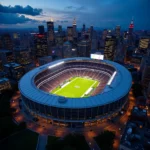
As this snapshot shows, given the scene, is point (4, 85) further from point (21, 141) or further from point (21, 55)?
point (21, 55)

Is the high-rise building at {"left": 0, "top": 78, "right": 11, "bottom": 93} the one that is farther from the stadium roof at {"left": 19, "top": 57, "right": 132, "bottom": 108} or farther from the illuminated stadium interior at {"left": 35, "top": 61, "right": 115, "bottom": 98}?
the stadium roof at {"left": 19, "top": 57, "right": 132, "bottom": 108}

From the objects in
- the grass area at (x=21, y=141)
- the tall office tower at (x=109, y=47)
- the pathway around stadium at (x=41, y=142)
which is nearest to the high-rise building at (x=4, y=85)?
the grass area at (x=21, y=141)

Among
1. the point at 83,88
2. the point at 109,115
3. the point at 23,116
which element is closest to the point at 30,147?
the point at 23,116

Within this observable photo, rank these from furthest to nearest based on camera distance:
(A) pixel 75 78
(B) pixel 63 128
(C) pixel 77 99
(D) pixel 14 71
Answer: (D) pixel 14 71, (A) pixel 75 78, (B) pixel 63 128, (C) pixel 77 99

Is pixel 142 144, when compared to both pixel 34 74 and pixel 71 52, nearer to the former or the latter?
pixel 34 74

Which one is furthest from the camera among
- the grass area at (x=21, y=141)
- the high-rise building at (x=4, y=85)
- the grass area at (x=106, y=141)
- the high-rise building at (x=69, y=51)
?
the high-rise building at (x=69, y=51)

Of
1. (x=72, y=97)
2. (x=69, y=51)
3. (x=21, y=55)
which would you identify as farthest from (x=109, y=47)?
(x=72, y=97)

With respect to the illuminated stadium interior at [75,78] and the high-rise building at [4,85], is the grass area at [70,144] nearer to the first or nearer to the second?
the illuminated stadium interior at [75,78]

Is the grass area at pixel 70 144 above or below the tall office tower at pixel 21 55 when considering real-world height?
below
